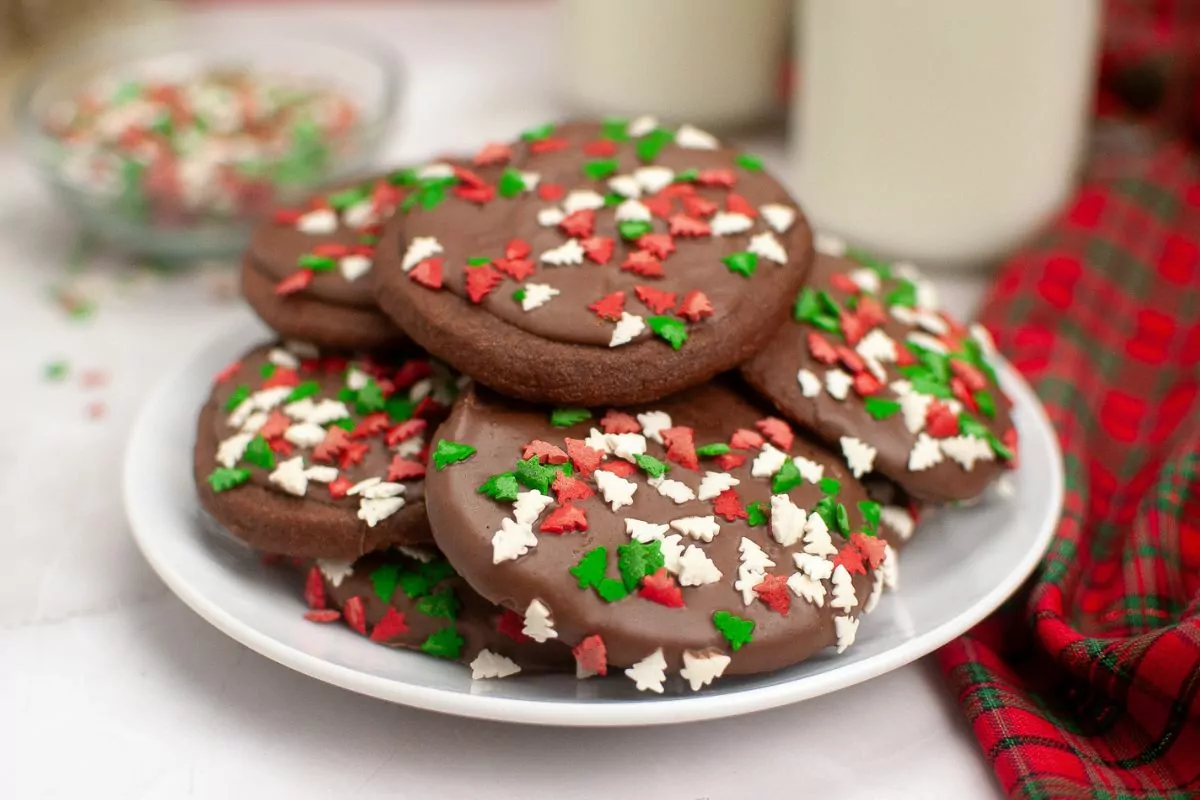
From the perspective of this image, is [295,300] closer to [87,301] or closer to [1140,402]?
[87,301]

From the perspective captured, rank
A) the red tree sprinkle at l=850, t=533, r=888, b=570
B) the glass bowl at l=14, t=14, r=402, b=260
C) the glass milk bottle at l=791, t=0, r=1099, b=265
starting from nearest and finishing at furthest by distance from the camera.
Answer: the red tree sprinkle at l=850, t=533, r=888, b=570
the glass milk bottle at l=791, t=0, r=1099, b=265
the glass bowl at l=14, t=14, r=402, b=260

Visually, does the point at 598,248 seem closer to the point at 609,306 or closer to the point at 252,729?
the point at 609,306

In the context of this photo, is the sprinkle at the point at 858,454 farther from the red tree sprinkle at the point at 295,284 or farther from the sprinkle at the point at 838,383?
the red tree sprinkle at the point at 295,284

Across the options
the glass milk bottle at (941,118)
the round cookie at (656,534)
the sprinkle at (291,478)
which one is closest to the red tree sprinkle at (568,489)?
the round cookie at (656,534)

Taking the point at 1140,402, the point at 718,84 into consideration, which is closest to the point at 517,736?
the point at 1140,402

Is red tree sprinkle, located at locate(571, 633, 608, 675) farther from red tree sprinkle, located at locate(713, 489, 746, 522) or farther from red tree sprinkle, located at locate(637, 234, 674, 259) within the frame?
red tree sprinkle, located at locate(637, 234, 674, 259)

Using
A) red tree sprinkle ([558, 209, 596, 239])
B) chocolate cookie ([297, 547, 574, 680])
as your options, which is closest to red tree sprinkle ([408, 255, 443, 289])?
red tree sprinkle ([558, 209, 596, 239])
